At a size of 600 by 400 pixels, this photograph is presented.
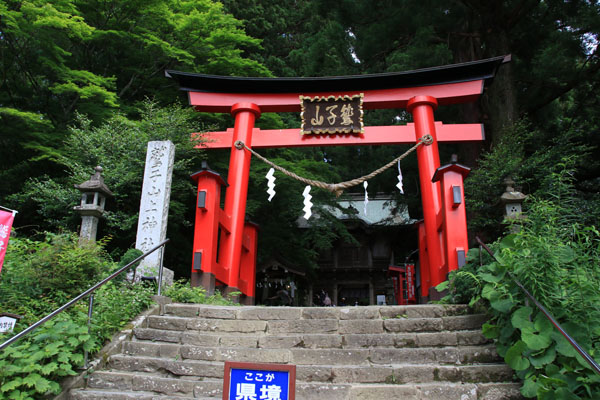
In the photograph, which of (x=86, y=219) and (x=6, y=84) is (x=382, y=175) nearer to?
(x=86, y=219)

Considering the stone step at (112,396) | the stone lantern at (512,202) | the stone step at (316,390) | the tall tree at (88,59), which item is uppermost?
the tall tree at (88,59)

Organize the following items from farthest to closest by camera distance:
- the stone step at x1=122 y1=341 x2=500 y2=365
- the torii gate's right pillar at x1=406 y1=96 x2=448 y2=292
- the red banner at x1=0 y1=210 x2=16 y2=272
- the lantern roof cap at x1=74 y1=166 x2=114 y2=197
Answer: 1. the torii gate's right pillar at x1=406 y1=96 x2=448 y2=292
2. the lantern roof cap at x1=74 y1=166 x2=114 y2=197
3. the red banner at x1=0 y1=210 x2=16 y2=272
4. the stone step at x1=122 y1=341 x2=500 y2=365

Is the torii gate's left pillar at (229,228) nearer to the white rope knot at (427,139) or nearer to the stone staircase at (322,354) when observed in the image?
the stone staircase at (322,354)

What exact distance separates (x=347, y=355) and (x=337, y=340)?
0.93ft

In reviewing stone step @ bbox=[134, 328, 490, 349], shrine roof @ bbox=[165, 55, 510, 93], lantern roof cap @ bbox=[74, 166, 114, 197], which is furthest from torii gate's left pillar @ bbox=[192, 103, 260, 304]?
stone step @ bbox=[134, 328, 490, 349]

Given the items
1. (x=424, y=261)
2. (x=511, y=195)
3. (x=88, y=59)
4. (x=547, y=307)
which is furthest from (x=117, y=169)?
(x=547, y=307)

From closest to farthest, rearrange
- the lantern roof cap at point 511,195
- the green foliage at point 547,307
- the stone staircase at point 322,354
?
the green foliage at point 547,307, the stone staircase at point 322,354, the lantern roof cap at point 511,195

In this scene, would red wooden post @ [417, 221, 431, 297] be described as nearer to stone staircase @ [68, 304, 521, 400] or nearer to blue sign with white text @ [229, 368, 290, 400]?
stone staircase @ [68, 304, 521, 400]

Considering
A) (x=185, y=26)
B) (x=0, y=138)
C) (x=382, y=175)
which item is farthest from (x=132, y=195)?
(x=382, y=175)

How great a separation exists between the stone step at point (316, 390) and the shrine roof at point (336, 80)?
22.0ft

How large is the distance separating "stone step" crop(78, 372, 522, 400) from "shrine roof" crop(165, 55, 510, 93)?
671cm

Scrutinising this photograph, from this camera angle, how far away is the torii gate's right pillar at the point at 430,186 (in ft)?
25.5

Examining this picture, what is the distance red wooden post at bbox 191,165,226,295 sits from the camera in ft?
24.0

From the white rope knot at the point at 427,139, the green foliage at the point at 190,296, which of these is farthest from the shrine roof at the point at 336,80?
the green foliage at the point at 190,296
